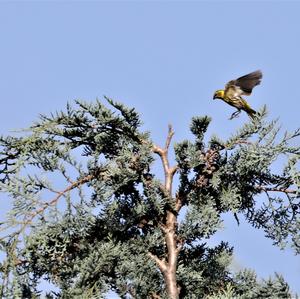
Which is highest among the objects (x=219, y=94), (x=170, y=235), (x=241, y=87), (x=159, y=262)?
(x=219, y=94)

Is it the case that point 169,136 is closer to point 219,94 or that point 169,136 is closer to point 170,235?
point 170,235

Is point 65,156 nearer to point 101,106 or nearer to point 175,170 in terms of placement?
point 101,106

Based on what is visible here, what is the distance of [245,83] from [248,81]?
44 millimetres

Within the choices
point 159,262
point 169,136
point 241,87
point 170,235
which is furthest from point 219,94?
point 159,262

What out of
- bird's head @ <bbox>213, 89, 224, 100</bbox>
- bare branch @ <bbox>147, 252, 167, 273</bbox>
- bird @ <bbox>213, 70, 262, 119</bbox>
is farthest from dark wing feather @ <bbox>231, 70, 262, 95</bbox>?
bare branch @ <bbox>147, 252, 167, 273</bbox>

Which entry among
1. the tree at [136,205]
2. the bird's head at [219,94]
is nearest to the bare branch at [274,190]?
the tree at [136,205]

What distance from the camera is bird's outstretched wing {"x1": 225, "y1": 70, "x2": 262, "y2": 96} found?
5.98m

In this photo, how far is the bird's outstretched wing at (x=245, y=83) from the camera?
5980mm

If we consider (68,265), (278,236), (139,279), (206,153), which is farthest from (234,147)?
(68,265)

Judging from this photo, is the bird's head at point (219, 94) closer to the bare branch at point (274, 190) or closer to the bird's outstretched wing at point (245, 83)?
the bird's outstretched wing at point (245, 83)

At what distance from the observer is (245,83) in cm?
600

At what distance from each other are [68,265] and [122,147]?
921 mm

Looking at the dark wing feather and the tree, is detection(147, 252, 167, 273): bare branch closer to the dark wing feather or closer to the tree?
the tree

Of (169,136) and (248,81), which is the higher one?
(248,81)
